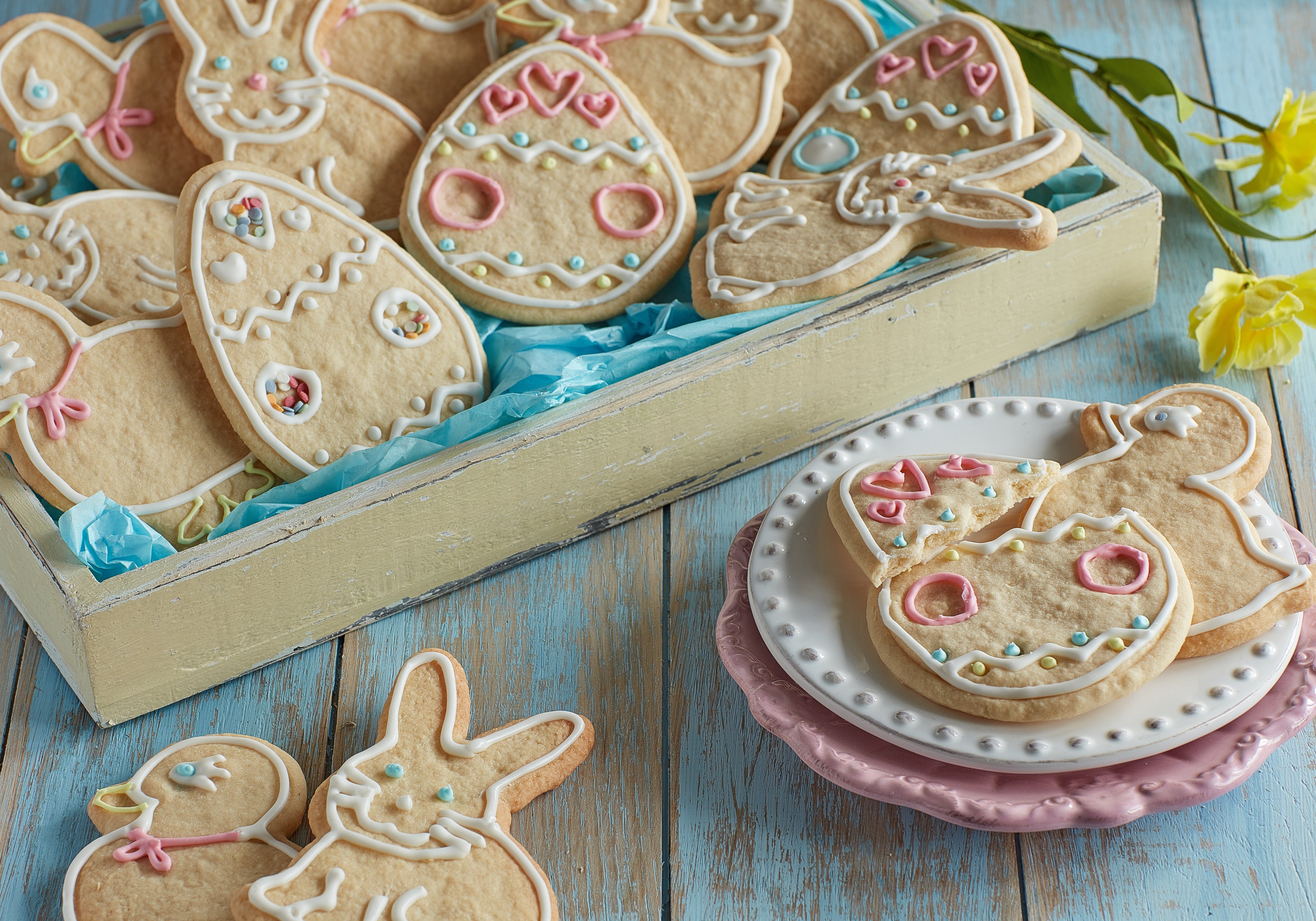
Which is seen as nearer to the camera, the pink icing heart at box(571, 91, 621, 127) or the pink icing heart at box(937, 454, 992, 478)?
the pink icing heart at box(937, 454, 992, 478)

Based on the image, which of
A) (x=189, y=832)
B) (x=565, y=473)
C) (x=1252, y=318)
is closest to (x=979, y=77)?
(x=1252, y=318)

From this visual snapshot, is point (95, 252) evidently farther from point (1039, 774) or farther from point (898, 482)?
point (1039, 774)

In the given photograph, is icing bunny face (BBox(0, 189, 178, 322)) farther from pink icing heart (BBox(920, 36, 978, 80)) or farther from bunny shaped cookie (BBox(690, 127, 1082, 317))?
pink icing heart (BBox(920, 36, 978, 80))

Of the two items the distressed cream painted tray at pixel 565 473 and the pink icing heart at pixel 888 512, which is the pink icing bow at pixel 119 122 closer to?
the distressed cream painted tray at pixel 565 473

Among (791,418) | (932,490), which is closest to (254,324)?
(791,418)

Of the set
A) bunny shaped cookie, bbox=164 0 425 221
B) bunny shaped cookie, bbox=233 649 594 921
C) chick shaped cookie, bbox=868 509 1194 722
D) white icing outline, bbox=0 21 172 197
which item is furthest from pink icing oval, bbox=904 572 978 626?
white icing outline, bbox=0 21 172 197

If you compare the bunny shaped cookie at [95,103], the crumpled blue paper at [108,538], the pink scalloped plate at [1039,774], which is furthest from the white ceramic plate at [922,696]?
the bunny shaped cookie at [95,103]
